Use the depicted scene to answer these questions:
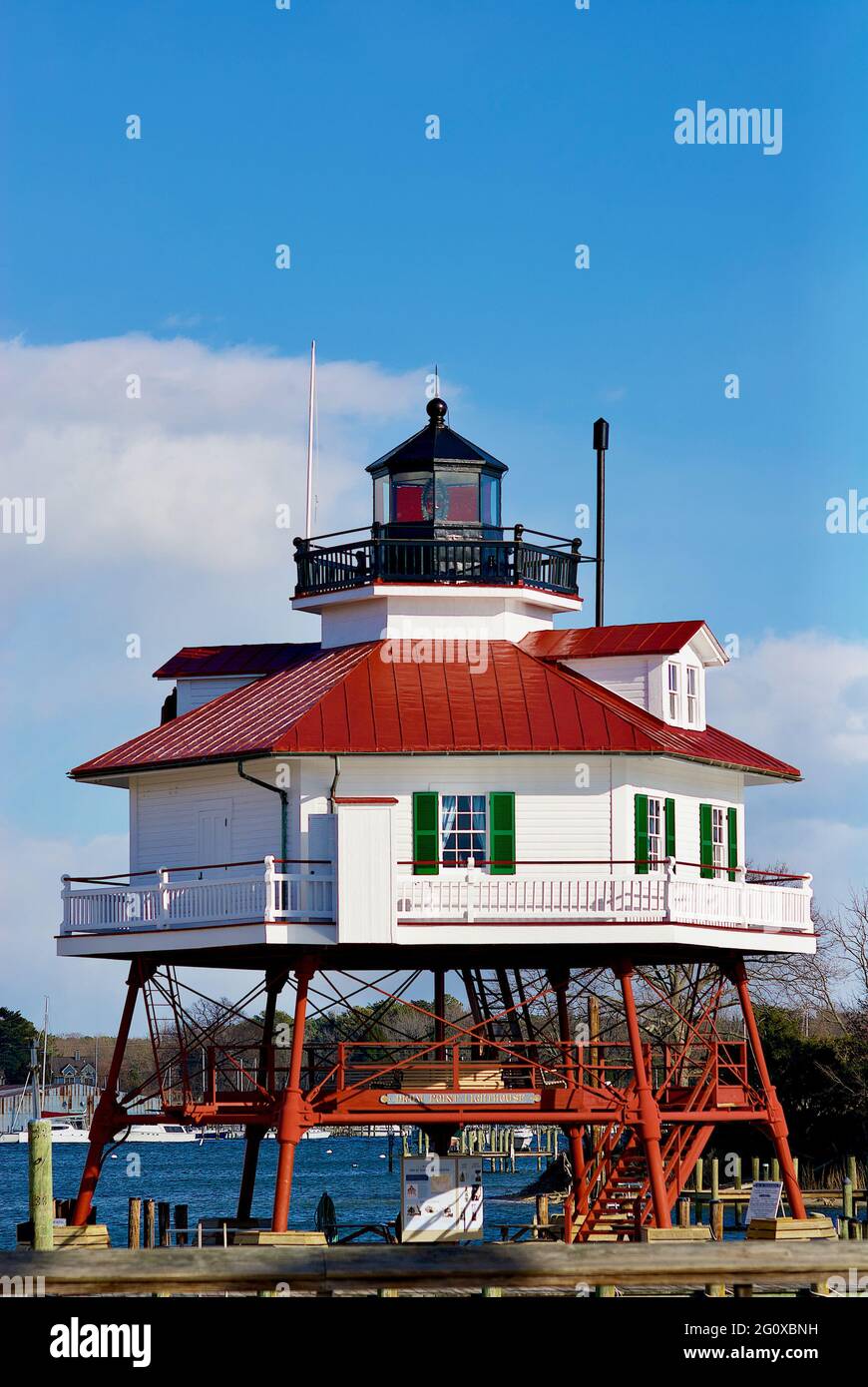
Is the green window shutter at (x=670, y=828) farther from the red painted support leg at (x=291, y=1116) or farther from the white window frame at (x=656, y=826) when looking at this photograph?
the red painted support leg at (x=291, y=1116)

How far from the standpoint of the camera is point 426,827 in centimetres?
4041

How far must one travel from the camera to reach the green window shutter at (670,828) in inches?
1676

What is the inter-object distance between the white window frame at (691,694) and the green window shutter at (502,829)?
5792 mm

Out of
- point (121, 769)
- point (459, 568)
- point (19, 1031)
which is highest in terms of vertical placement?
point (459, 568)

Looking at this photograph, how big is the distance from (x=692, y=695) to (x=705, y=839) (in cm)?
304

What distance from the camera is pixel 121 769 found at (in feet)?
142

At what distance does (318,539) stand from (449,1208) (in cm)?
1420

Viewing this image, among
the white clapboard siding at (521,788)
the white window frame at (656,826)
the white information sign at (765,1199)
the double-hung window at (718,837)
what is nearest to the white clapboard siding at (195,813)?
the white clapboard siding at (521,788)

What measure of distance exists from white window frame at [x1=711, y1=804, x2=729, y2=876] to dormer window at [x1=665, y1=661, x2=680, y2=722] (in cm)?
208

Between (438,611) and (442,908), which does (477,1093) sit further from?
(438,611)

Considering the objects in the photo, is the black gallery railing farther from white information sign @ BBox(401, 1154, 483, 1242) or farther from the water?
the water
